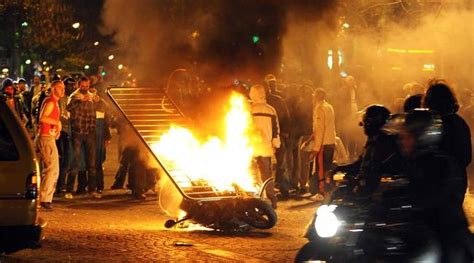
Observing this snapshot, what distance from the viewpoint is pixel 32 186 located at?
8672 mm

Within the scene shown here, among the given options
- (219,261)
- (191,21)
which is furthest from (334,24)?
(219,261)

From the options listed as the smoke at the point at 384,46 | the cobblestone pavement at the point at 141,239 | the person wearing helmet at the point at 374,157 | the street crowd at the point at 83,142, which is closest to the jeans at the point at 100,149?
the street crowd at the point at 83,142

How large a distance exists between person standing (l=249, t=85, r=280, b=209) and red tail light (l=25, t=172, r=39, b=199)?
17.1 feet

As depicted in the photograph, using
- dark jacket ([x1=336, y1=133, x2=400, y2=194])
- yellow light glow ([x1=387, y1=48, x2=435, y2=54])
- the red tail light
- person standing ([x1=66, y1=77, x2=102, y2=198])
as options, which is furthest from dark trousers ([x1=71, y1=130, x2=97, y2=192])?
dark jacket ([x1=336, y1=133, x2=400, y2=194])

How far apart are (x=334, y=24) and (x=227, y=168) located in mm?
7284

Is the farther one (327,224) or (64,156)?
(64,156)

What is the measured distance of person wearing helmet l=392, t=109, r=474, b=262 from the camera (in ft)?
20.8

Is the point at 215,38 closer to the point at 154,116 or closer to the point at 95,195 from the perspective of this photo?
the point at 95,195

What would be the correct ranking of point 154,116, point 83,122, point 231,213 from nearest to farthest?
point 231,213
point 154,116
point 83,122

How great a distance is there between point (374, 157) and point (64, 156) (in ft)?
27.6

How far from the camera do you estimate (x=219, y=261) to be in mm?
9289

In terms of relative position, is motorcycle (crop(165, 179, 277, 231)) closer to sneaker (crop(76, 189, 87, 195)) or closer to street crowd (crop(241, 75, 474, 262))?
street crowd (crop(241, 75, 474, 262))

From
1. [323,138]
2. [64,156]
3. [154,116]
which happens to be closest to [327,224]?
[154,116]

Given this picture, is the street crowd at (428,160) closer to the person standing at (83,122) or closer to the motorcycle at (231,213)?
the motorcycle at (231,213)
